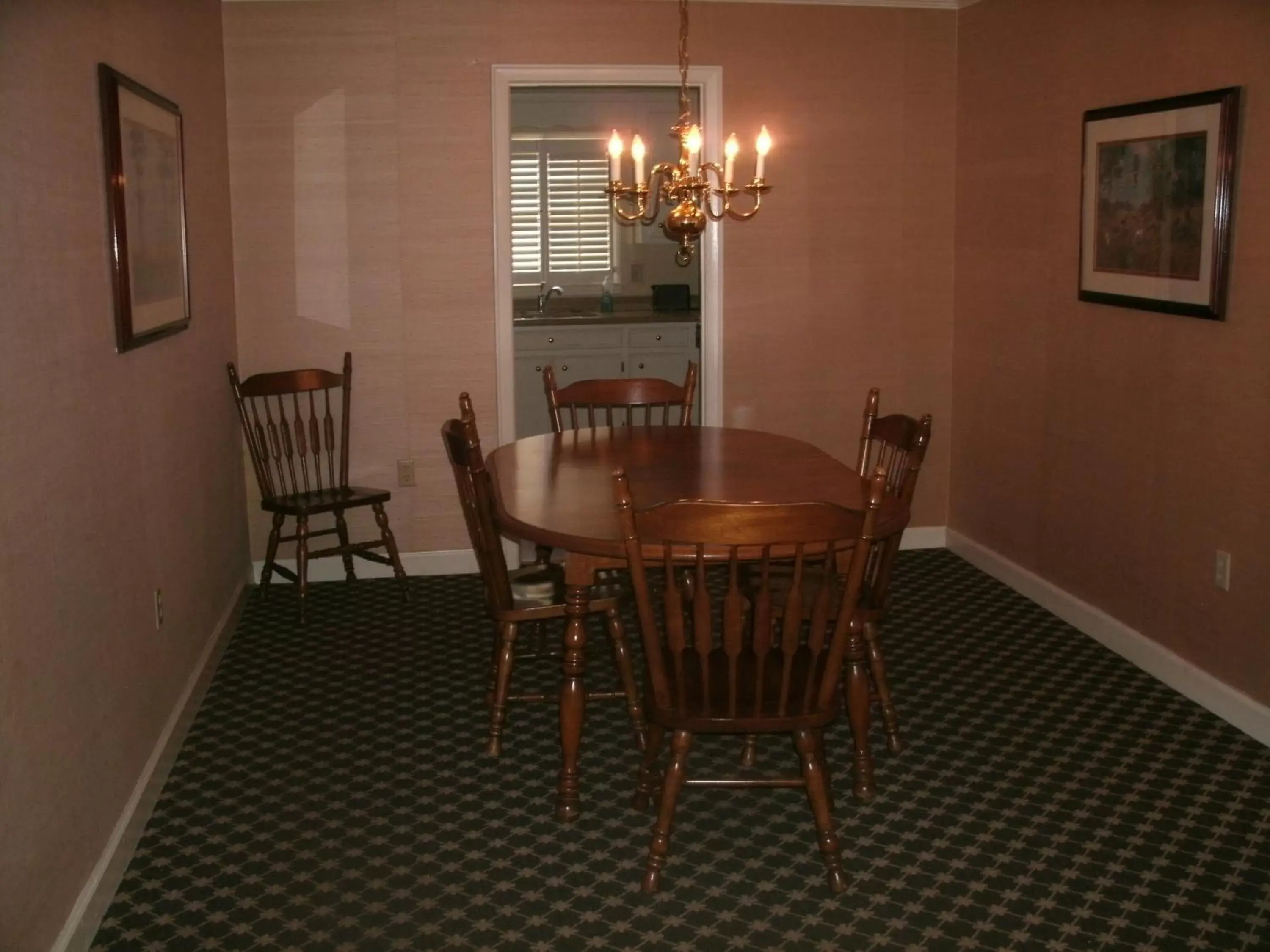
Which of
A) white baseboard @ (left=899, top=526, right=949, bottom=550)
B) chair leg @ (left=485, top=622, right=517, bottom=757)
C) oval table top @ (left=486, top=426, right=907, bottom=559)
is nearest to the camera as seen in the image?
oval table top @ (left=486, top=426, right=907, bottom=559)

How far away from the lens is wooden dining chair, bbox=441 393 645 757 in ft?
10.4

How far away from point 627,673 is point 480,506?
62cm

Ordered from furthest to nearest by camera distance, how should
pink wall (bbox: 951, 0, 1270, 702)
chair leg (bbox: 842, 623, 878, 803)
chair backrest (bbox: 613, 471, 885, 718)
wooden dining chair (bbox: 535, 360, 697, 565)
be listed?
wooden dining chair (bbox: 535, 360, 697, 565)
pink wall (bbox: 951, 0, 1270, 702)
chair leg (bbox: 842, 623, 878, 803)
chair backrest (bbox: 613, 471, 885, 718)

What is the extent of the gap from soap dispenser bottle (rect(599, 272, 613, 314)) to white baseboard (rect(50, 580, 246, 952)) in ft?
12.1

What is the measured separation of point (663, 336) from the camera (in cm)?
699

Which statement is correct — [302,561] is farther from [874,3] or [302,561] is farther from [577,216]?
[577,216]

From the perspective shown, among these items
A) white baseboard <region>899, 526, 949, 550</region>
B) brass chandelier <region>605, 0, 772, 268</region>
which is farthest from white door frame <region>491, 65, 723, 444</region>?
brass chandelier <region>605, 0, 772, 268</region>

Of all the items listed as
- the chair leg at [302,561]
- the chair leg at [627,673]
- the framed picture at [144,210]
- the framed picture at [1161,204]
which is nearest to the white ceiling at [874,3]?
the framed picture at [1161,204]

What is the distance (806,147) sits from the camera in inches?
207

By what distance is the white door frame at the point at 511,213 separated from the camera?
16.5 feet

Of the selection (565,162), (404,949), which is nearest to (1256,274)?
(404,949)

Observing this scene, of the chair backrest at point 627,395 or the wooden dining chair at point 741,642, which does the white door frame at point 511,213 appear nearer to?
the chair backrest at point 627,395

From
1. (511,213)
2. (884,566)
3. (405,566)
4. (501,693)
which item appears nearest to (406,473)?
(405,566)

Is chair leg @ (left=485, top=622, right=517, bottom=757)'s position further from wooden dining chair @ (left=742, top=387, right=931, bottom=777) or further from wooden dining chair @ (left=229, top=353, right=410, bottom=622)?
wooden dining chair @ (left=229, top=353, right=410, bottom=622)
